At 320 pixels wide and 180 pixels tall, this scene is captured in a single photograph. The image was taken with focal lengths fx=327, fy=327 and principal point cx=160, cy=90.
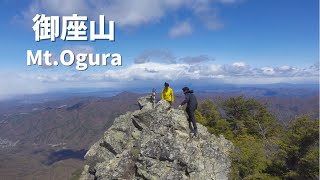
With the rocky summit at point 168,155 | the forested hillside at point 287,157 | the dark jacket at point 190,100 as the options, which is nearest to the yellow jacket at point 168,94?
the rocky summit at point 168,155

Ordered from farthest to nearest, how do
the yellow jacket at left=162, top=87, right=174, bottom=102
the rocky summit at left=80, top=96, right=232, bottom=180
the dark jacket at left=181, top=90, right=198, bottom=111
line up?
1. the yellow jacket at left=162, top=87, right=174, bottom=102
2. the rocky summit at left=80, top=96, right=232, bottom=180
3. the dark jacket at left=181, top=90, right=198, bottom=111

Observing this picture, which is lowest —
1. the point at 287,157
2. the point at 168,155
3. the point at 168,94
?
the point at 287,157

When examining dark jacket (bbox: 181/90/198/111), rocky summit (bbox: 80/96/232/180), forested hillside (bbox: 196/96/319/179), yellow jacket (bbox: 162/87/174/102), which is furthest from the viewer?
yellow jacket (bbox: 162/87/174/102)

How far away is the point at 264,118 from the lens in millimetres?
74188

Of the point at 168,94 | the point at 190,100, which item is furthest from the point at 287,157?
the point at 190,100

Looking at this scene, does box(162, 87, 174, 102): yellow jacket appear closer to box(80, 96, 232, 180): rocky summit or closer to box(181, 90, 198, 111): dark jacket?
box(80, 96, 232, 180): rocky summit

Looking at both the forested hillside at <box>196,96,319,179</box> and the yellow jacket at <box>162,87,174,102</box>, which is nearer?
the forested hillside at <box>196,96,319,179</box>

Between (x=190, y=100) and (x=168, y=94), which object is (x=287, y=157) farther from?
(x=190, y=100)

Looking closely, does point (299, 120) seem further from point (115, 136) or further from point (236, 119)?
point (236, 119)

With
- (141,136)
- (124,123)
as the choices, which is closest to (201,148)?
(141,136)

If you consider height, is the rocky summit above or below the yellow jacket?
below

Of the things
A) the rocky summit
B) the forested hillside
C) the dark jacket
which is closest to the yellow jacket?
the rocky summit

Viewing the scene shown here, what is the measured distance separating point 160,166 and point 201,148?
203 inches

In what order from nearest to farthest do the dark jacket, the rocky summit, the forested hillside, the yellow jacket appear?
the dark jacket, the rocky summit, the forested hillside, the yellow jacket
